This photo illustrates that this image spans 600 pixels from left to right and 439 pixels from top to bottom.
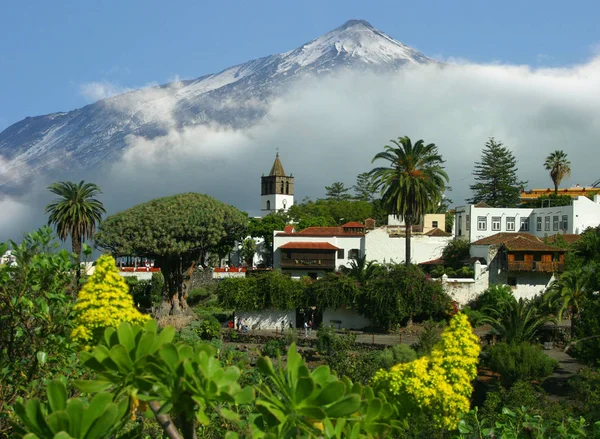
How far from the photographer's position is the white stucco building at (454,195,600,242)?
56.1m

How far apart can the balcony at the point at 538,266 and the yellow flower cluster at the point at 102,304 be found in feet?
135

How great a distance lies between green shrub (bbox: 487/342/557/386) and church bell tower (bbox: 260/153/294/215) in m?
109

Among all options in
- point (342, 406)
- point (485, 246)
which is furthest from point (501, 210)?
point (342, 406)

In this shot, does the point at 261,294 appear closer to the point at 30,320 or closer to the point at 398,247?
the point at 398,247

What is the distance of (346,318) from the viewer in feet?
140

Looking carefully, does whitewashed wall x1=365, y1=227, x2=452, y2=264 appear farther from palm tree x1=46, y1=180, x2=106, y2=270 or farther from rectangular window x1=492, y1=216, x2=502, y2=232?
palm tree x1=46, y1=180, x2=106, y2=270

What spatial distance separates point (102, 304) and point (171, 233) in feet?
135

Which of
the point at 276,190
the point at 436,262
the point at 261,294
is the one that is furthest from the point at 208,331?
the point at 276,190

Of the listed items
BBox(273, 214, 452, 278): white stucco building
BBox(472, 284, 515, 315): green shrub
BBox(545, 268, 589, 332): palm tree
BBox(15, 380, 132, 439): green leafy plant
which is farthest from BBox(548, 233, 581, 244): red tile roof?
BBox(15, 380, 132, 439): green leafy plant

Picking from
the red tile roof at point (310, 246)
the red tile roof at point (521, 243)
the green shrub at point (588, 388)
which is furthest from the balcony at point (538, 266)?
the green shrub at point (588, 388)

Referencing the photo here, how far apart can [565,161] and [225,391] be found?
74.0 m

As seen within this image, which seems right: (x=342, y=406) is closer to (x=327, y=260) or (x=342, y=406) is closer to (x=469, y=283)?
(x=469, y=283)

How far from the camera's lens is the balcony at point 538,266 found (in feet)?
146

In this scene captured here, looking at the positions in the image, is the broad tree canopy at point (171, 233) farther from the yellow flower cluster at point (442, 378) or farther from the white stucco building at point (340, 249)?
the yellow flower cluster at point (442, 378)
